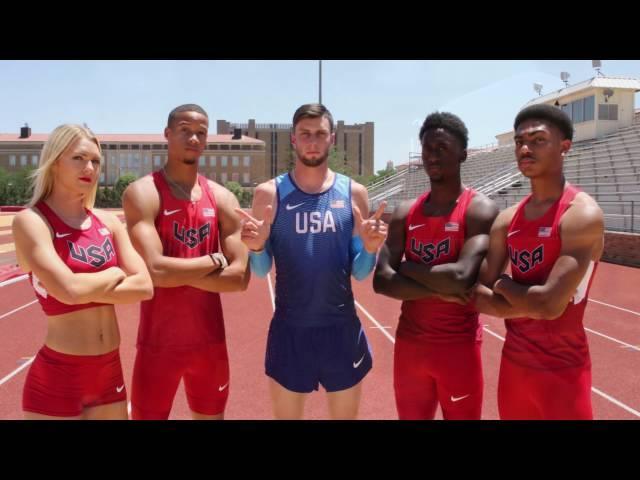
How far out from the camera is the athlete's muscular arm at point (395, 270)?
2.59 m

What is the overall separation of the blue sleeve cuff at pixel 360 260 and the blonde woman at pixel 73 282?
3.48 feet

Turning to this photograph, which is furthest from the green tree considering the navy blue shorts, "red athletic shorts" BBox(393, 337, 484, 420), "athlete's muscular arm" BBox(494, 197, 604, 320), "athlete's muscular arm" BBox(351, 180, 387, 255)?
"athlete's muscular arm" BBox(494, 197, 604, 320)

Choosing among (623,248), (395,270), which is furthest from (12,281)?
(623,248)

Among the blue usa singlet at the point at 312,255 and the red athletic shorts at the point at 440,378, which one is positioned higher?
the blue usa singlet at the point at 312,255

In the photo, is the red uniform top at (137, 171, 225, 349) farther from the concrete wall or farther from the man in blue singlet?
the concrete wall

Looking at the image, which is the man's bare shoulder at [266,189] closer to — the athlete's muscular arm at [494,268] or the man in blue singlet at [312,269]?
the man in blue singlet at [312,269]

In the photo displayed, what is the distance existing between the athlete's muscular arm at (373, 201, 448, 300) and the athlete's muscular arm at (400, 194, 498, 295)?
4cm

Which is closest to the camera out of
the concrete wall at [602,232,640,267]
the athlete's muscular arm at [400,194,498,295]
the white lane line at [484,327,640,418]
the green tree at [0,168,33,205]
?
the athlete's muscular arm at [400,194,498,295]

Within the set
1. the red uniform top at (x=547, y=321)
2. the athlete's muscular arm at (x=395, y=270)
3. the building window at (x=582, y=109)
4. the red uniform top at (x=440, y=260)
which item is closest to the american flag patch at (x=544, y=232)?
the red uniform top at (x=547, y=321)

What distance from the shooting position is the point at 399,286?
103 inches

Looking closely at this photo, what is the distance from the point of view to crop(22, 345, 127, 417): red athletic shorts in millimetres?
2254
